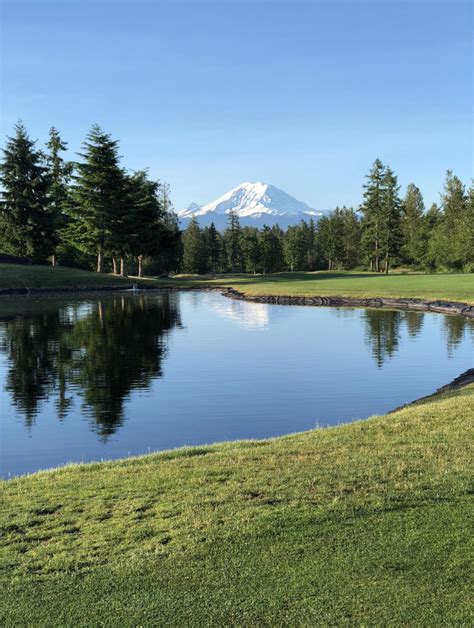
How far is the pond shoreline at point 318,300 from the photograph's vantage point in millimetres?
37875

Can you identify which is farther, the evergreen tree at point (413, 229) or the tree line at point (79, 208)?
the evergreen tree at point (413, 229)

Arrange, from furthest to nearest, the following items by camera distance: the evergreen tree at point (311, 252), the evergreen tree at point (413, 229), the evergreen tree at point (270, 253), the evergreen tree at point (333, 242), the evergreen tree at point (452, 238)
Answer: the evergreen tree at point (311, 252) → the evergreen tree at point (333, 242) → the evergreen tree at point (270, 253) → the evergreen tree at point (413, 229) → the evergreen tree at point (452, 238)

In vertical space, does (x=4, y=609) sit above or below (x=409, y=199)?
below

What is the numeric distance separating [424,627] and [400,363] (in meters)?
16.9

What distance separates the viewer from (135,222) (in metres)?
72.0

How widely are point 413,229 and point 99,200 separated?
2549 inches

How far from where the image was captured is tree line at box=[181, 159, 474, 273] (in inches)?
3519

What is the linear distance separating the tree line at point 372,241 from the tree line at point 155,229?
8.6 inches

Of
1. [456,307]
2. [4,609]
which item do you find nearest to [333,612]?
[4,609]

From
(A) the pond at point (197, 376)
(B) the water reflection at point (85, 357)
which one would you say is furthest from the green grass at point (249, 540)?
(B) the water reflection at point (85, 357)

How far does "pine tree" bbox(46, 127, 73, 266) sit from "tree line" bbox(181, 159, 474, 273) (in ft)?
115

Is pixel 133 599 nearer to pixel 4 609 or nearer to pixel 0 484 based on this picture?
pixel 4 609

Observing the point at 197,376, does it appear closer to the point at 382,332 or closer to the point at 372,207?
the point at 382,332

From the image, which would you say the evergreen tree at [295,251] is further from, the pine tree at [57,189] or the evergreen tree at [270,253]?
the pine tree at [57,189]
